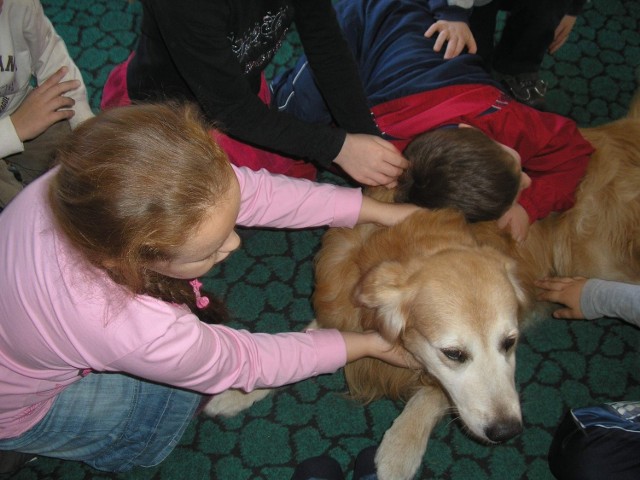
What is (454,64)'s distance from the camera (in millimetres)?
1729

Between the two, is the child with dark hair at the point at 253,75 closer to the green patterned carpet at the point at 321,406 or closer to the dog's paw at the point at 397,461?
the green patterned carpet at the point at 321,406

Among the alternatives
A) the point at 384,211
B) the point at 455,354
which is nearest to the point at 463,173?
the point at 384,211

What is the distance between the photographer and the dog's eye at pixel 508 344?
1335 millimetres

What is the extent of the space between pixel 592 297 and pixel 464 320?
2.47 feet

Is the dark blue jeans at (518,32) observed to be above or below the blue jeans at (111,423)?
above

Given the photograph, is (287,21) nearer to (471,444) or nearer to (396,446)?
(396,446)

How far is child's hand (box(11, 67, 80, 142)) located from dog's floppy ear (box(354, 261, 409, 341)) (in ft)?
3.67

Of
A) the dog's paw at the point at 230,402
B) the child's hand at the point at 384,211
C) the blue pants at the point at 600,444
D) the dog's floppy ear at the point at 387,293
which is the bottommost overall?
the blue pants at the point at 600,444

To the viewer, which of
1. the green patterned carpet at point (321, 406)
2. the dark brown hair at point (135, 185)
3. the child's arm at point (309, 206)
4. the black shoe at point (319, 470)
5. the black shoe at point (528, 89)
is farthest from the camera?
the black shoe at point (528, 89)

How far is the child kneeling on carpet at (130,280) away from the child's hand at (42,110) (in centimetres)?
57

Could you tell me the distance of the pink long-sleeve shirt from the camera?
1048 millimetres

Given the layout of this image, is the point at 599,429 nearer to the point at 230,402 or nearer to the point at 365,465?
the point at 365,465

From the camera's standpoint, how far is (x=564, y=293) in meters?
1.85

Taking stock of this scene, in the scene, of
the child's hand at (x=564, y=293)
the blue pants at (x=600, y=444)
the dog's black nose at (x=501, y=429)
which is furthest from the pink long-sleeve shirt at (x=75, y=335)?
the child's hand at (x=564, y=293)
